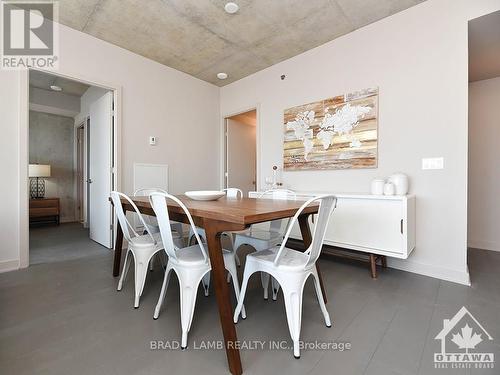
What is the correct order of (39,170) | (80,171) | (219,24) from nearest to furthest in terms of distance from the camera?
(219,24) → (39,170) → (80,171)

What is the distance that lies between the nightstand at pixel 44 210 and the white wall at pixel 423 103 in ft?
17.4

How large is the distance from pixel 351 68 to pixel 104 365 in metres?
3.49

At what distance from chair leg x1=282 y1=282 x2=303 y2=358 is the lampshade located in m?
5.55

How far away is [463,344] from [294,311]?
40.5 inches

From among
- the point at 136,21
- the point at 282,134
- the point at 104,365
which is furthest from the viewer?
the point at 282,134

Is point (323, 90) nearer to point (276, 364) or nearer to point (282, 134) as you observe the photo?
point (282, 134)

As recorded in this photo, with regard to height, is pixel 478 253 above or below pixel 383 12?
below

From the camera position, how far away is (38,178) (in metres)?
5.15

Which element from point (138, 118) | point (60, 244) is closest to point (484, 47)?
point (138, 118)

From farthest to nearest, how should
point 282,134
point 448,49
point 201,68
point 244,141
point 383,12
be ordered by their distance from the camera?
1. point 244,141
2. point 201,68
3. point 282,134
4. point 383,12
5. point 448,49

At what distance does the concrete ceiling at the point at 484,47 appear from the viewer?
224 cm

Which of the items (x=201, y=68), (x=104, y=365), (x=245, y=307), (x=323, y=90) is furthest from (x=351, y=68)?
(x=104, y=365)

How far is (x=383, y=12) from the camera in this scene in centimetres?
258

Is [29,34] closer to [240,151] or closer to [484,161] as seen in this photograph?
[240,151]
